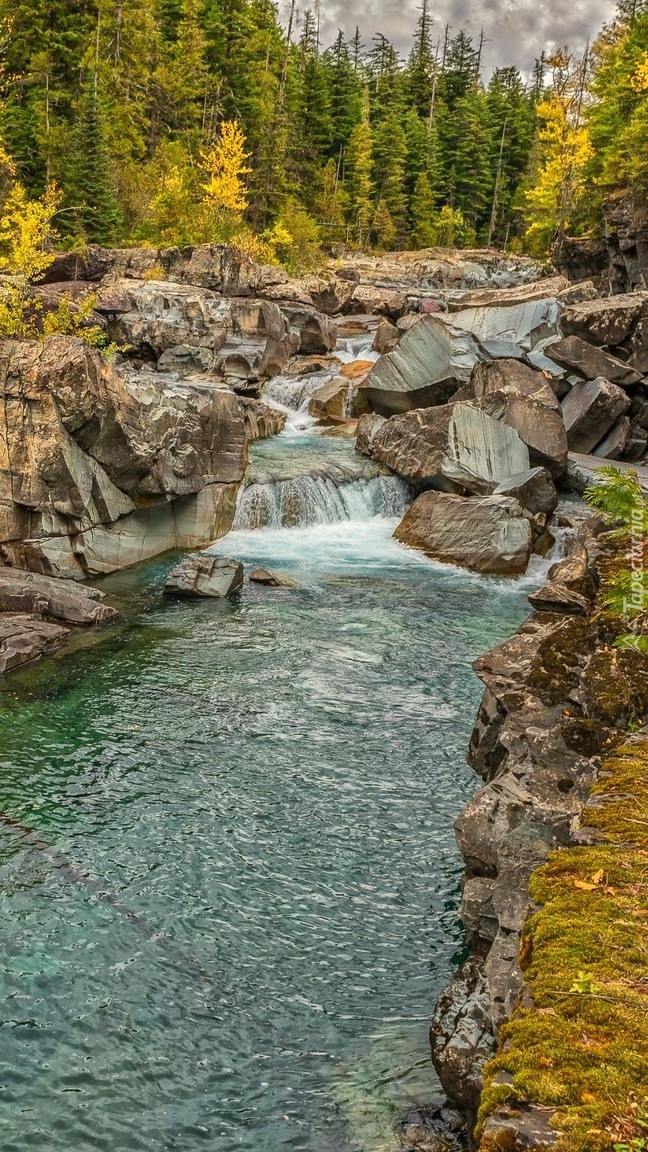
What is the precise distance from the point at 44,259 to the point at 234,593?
32.7 feet

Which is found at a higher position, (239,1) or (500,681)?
(239,1)

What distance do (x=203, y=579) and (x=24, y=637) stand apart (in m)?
4.42

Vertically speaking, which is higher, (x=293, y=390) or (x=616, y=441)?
(x=293, y=390)

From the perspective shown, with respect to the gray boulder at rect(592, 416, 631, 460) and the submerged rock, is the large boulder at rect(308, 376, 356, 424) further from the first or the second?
the submerged rock

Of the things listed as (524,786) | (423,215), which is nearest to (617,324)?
(524,786)

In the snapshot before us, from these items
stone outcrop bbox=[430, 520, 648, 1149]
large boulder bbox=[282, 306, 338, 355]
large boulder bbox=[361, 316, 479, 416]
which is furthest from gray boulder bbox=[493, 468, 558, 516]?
large boulder bbox=[282, 306, 338, 355]

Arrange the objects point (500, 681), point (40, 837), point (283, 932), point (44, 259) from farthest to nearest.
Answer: point (44, 259) < point (40, 837) < point (283, 932) < point (500, 681)

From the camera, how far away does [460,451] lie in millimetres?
23547

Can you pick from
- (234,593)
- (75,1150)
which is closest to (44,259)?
(234,593)

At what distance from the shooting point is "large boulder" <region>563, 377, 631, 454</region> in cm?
2683

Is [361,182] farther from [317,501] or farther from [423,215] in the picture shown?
[317,501]

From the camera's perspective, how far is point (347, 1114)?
6.13m

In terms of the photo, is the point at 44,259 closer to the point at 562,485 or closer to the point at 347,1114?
the point at 562,485

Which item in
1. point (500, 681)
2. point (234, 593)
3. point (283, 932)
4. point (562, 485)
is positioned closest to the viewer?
point (500, 681)
